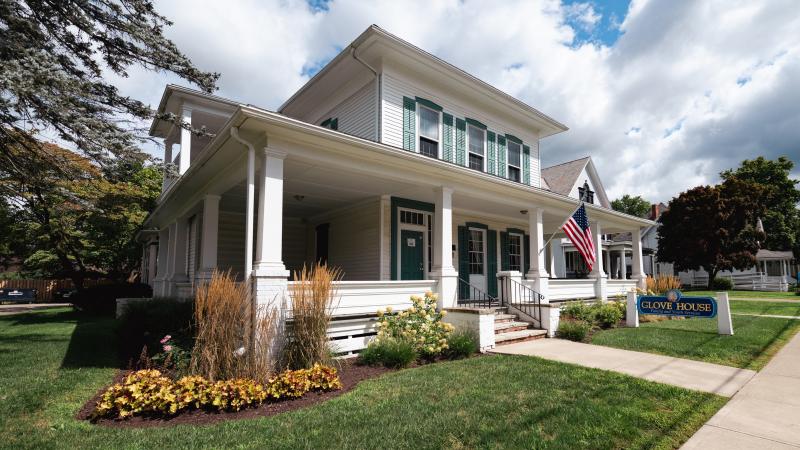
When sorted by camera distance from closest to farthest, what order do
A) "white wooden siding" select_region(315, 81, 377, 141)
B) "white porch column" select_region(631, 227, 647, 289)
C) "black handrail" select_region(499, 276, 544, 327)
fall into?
"black handrail" select_region(499, 276, 544, 327), "white wooden siding" select_region(315, 81, 377, 141), "white porch column" select_region(631, 227, 647, 289)

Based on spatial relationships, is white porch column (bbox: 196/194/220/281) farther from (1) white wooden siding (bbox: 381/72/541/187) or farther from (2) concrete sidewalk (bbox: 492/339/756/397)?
(2) concrete sidewalk (bbox: 492/339/756/397)

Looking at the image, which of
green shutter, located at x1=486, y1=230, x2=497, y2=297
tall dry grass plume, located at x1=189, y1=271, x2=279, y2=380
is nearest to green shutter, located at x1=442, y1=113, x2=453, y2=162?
green shutter, located at x1=486, y1=230, x2=497, y2=297

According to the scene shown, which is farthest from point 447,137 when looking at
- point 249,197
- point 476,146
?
point 249,197

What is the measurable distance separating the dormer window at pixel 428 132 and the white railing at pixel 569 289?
16.0ft

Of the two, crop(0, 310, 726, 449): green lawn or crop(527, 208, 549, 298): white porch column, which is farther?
crop(527, 208, 549, 298): white porch column

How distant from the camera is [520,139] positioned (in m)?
14.4

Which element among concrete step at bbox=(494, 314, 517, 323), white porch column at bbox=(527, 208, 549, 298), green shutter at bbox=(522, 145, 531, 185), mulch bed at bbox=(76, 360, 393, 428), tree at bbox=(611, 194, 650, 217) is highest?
tree at bbox=(611, 194, 650, 217)

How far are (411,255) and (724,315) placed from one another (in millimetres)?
7045

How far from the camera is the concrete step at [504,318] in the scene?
371 inches

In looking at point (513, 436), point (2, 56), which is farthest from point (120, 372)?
point (513, 436)

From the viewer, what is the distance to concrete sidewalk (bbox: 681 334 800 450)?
3549 millimetres

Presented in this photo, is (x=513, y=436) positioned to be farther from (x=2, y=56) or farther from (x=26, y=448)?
(x=2, y=56)

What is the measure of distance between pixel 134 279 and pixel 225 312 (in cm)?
2457

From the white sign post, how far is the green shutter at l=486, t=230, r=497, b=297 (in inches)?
229
